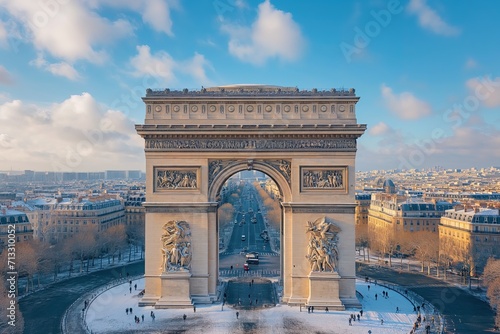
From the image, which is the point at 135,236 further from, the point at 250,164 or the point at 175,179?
the point at 250,164

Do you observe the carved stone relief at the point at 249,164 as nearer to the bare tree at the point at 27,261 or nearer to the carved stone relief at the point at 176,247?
the carved stone relief at the point at 176,247

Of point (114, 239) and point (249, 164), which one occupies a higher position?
point (249, 164)

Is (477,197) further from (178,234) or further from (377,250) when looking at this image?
(178,234)

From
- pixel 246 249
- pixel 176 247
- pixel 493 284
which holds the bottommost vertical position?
pixel 246 249

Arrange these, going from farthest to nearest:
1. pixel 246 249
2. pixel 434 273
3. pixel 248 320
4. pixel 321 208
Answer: pixel 246 249, pixel 434 273, pixel 321 208, pixel 248 320

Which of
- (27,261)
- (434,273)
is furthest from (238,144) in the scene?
(434,273)

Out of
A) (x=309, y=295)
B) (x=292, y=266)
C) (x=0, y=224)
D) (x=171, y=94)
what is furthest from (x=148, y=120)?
(x=0, y=224)

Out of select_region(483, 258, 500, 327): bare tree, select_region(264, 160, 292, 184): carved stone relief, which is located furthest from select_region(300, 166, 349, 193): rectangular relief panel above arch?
select_region(483, 258, 500, 327): bare tree
